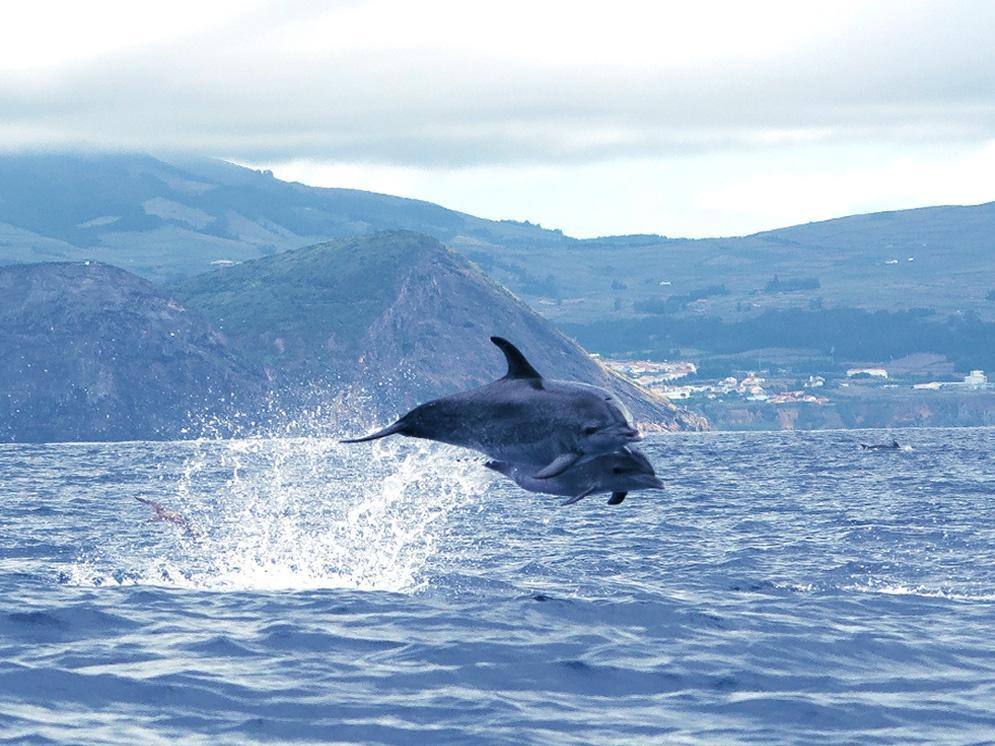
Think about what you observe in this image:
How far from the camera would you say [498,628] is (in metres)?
22.8

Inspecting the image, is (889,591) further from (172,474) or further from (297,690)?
(172,474)

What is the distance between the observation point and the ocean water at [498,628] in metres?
16.9

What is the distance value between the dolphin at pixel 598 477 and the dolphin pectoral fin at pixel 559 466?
796 millimetres

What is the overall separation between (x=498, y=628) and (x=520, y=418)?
8286mm

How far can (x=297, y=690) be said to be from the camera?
712 inches

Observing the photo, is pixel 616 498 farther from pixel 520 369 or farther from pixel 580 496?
pixel 520 369

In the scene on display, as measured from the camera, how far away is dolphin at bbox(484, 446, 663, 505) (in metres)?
15.7

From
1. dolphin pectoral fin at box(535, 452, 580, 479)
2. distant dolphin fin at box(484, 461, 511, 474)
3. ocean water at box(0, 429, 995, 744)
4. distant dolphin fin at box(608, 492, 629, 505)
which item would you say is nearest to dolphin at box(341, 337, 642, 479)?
distant dolphin fin at box(484, 461, 511, 474)

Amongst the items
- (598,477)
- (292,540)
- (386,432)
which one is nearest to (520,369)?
(598,477)

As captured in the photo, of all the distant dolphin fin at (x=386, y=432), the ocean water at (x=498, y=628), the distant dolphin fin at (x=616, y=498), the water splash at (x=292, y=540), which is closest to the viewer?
the distant dolphin fin at (x=386, y=432)

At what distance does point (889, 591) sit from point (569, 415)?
15.3 metres

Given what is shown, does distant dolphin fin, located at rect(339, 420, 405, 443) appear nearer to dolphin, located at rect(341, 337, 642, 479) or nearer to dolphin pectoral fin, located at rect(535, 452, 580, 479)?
dolphin, located at rect(341, 337, 642, 479)

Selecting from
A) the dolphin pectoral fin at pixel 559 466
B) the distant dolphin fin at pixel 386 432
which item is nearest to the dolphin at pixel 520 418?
the distant dolphin fin at pixel 386 432

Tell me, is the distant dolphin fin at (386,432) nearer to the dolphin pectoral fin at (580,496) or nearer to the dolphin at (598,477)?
the dolphin at (598,477)
